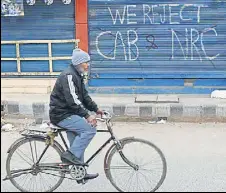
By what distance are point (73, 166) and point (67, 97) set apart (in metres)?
0.76

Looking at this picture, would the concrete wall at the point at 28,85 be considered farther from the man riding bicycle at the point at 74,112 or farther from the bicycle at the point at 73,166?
the man riding bicycle at the point at 74,112

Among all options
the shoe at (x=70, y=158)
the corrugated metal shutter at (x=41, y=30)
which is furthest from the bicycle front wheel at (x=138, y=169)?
the corrugated metal shutter at (x=41, y=30)

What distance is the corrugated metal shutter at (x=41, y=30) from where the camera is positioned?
9.77m

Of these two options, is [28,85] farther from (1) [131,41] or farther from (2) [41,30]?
(1) [131,41]

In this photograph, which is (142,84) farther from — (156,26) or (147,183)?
(147,183)

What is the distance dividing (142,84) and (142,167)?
16.7ft

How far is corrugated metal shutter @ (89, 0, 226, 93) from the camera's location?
9.44 meters

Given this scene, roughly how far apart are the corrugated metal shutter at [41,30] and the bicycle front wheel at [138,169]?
5520 mm

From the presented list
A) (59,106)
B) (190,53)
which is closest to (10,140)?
(59,106)

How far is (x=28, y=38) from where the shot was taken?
999 centimetres

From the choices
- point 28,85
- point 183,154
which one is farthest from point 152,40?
point 183,154

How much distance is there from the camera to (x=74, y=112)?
4660 millimetres

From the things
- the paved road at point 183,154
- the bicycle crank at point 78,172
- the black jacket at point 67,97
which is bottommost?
the paved road at point 183,154

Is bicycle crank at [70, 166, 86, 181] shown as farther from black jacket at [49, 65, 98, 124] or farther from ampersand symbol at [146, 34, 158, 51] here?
ampersand symbol at [146, 34, 158, 51]
